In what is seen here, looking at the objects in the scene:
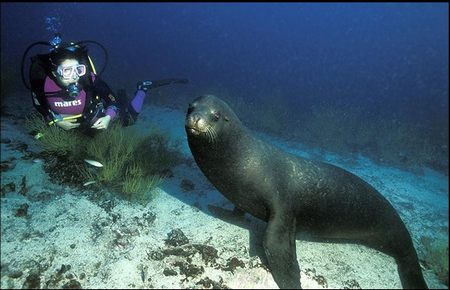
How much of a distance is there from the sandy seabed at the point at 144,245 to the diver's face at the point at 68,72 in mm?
1554

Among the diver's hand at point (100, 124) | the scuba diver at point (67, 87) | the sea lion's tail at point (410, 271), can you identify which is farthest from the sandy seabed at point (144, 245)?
the diver's hand at point (100, 124)

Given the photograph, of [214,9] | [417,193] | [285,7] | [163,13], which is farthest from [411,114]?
[214,9]

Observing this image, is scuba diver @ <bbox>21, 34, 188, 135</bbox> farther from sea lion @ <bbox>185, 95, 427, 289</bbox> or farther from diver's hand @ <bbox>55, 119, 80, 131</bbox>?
sea lion @ <bbox>185, 95, 427, 289</bbox>

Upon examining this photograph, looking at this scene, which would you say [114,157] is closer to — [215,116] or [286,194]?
[215,116]

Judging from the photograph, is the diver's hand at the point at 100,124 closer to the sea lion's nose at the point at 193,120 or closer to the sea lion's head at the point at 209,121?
the sea lion's head at the point at 209,121

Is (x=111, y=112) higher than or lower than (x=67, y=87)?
lower

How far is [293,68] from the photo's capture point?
1852 inches

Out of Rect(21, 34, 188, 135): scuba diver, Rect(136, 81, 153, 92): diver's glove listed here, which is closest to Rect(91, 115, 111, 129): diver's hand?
Rect(21, 34, 188, 135): scuba diver

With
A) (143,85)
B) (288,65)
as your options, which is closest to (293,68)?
(288,65)

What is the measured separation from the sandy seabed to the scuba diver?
992 millimetres

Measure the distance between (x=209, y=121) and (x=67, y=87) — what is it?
4.03 m

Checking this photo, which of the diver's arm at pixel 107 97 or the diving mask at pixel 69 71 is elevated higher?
the diving mask at pixel 69 71

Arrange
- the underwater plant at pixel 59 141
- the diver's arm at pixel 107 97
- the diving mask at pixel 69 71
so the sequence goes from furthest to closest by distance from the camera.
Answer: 1. the diver's arm at pixel 107 97
2. the diving mask at pixel 69 71
3. the underwater plant at pixel 59 141

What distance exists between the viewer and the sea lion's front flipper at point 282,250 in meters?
3.39
